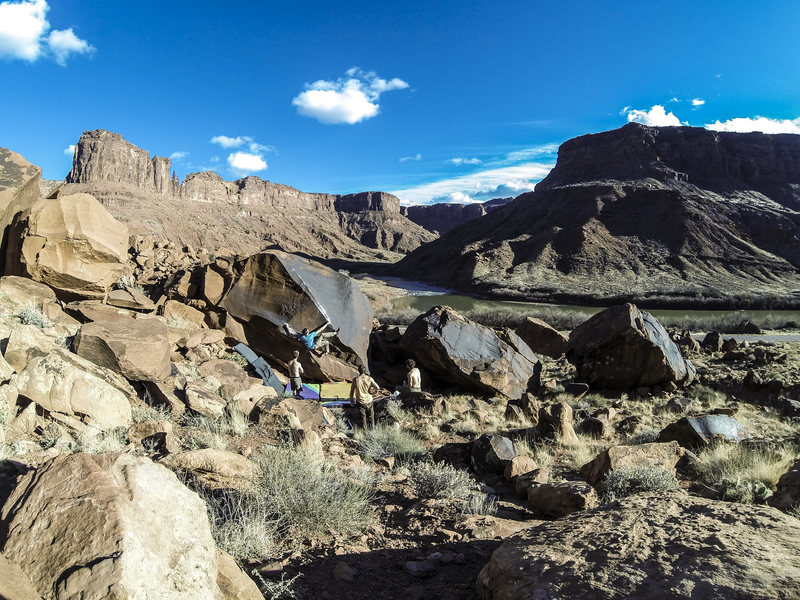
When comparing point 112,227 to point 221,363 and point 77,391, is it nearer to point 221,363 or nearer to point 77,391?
point 221,363

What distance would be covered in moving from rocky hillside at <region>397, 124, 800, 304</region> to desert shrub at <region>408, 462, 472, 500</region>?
47.2m

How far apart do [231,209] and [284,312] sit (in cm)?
13217

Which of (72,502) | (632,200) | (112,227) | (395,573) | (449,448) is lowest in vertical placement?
(449,448)

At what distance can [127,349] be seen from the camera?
604 centimetres

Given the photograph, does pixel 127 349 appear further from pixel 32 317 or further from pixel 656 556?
pixel 656 556

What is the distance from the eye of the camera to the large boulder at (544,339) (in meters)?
16.5

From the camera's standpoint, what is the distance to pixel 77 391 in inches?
186

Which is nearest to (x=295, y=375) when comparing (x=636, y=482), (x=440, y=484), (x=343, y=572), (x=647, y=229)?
(x=440, y=484)

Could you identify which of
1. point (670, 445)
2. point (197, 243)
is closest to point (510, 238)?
point (197, 243)

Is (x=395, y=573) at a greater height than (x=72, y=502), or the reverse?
(x=72, y=502)

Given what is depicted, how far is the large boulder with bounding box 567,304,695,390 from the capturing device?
10914 mm

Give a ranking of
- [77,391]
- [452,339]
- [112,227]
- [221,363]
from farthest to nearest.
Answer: [452,339] → [112,227] → [221,363] → [77,391]

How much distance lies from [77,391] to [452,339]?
25.0 ft

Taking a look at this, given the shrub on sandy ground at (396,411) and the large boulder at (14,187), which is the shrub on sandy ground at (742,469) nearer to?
the shrub on sandy ground at (396,411)
